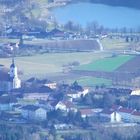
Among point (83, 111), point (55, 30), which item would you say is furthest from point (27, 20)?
point (83, 111)

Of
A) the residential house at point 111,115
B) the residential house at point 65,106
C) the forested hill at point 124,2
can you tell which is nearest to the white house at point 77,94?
the residential house at point 65,106

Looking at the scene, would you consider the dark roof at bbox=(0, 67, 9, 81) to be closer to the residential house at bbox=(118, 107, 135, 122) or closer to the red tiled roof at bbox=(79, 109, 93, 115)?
the red tiled roof at bbox=(79, 109, 93, 115)

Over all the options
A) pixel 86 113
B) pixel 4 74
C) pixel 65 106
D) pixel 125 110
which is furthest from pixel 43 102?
pixel 4 74

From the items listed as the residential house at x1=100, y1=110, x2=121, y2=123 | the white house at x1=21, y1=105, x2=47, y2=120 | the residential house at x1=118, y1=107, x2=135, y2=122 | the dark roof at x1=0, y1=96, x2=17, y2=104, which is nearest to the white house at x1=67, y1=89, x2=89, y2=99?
the dark roof at x1=0, y1=96, x2=17, y2=104

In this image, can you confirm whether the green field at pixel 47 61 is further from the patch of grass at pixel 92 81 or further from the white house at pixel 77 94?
the white house at pixel 77 94

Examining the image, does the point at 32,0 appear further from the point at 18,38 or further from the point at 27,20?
the point at 18,38
